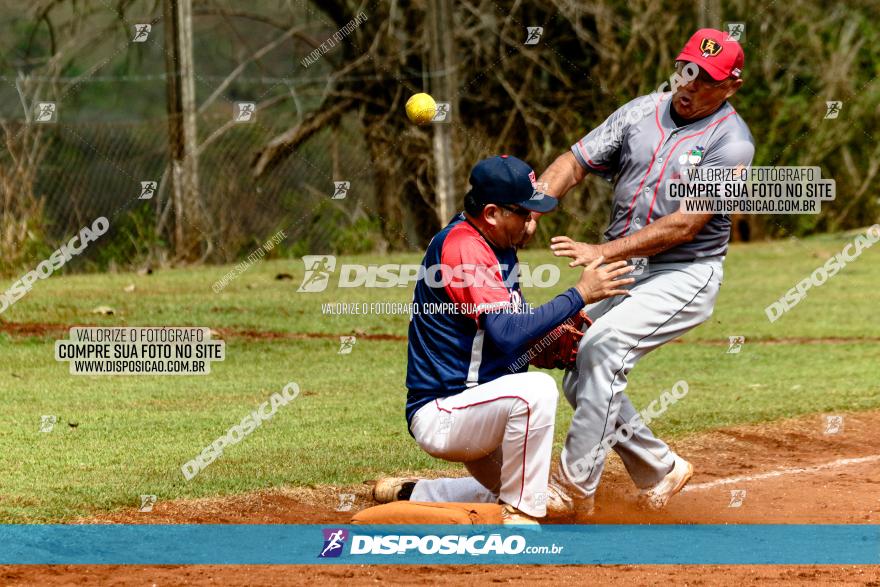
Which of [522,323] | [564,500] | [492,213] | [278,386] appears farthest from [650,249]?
[278,386]

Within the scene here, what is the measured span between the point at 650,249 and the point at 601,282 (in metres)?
0.65

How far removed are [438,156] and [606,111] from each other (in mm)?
2906

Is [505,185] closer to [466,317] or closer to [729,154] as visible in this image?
[466,317]

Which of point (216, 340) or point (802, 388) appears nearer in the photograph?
point (802, 388)

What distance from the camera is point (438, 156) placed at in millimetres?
17922

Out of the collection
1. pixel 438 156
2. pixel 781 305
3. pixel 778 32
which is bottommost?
pixel 781 305

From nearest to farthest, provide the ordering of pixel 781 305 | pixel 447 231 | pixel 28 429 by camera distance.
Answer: pixel 447 231, pixel 28 429, pixel 781 305

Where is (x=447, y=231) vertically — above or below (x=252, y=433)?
above

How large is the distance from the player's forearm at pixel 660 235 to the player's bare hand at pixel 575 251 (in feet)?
0.63

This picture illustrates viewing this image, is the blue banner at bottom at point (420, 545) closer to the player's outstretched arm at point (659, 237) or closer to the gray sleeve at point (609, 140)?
the player's outstretched arm at point (659, 237)

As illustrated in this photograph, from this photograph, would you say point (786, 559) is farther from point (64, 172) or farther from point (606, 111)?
point (606, 111)

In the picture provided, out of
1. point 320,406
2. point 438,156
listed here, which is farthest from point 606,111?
point 320,406

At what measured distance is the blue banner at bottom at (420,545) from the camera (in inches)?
225

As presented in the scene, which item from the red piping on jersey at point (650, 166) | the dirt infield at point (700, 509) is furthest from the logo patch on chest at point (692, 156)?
the dirt infield at point (700, 509)
